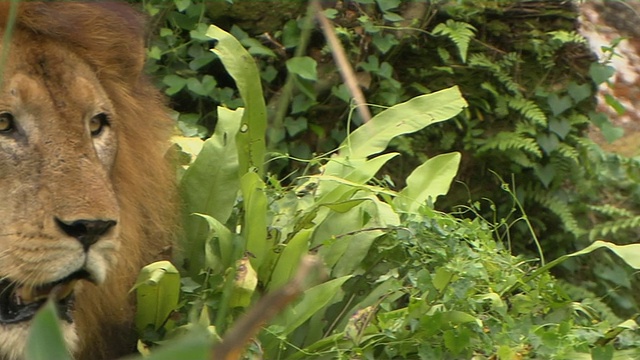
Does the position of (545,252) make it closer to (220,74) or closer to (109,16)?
(220,74)

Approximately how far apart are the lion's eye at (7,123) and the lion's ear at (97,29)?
0.25 m

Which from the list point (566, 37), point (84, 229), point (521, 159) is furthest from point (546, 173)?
point (84, 229)

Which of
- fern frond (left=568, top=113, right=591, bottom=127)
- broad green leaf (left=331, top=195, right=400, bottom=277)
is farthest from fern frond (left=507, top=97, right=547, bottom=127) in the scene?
broad green leaf (left=331, top=195, right=400, bottom=277)

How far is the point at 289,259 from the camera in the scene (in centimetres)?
321

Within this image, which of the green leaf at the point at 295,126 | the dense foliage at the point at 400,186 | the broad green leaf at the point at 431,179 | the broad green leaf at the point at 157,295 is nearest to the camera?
the broad green leaf at the point at 157,295

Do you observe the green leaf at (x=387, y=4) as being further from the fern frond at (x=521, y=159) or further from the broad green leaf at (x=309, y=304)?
the broad green leaf at (x=309, y=304)

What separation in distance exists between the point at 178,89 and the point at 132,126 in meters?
1.90

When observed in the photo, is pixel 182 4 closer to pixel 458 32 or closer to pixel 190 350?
pixel 458 32

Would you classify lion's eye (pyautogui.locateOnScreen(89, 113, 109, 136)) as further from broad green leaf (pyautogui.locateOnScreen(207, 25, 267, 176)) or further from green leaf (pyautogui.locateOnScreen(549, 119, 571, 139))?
green leaf (pyautogui.locateOnScreen(549, 119, 571, 139))

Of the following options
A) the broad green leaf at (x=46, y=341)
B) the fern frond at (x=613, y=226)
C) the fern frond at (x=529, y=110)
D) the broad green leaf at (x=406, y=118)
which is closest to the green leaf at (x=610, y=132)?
the fern frond at (x=529, y=110)

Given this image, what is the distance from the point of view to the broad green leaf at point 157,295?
292 centimetres

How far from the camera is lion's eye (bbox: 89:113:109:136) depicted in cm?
270

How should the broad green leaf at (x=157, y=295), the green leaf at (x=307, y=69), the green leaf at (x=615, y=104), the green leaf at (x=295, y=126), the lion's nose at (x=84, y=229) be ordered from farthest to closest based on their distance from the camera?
the green leaf at (x=615, y=104), the green leaf at (x=295, y=126), the green leaf at (x=307, y=69), the broad green leaf at (x=157, y=295), the lion's nose at (x=84, y=229)

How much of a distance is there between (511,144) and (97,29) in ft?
8.90
